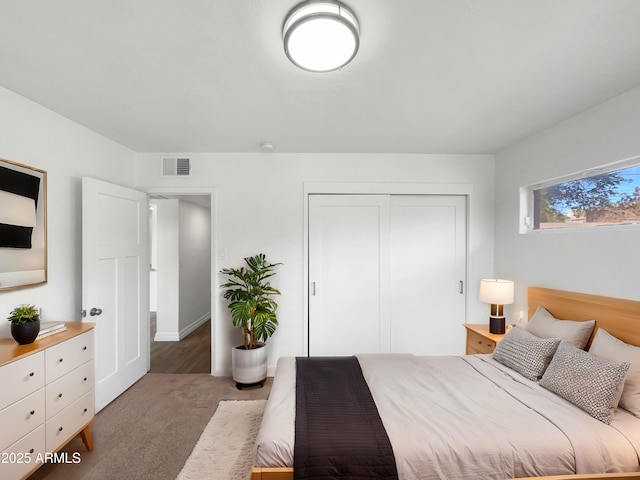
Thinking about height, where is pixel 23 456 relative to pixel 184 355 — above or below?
above

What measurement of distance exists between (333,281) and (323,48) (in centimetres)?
251

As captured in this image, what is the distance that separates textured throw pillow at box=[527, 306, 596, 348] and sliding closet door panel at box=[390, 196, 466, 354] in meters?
1.07

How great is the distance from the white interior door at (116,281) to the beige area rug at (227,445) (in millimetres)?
1115

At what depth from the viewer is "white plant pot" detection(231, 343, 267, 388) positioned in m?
3.02

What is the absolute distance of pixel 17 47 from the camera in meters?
1.56

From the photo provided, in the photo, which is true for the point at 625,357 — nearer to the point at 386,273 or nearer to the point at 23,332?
the point at 386,273

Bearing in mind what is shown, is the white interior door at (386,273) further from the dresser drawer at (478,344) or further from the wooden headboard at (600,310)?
the wooden headboard at (600,310)

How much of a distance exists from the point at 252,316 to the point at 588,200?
315 cm

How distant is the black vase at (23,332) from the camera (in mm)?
1772

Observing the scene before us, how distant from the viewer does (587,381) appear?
1.69 metres

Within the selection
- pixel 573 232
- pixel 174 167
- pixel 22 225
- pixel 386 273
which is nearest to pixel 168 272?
pixel 174 167

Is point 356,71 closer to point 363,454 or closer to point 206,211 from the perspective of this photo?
point 363,454

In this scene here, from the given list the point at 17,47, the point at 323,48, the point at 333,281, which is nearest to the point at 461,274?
the point at 333,281

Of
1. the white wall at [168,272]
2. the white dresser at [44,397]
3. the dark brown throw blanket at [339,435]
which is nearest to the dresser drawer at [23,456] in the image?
the white dresser at [44,397]
